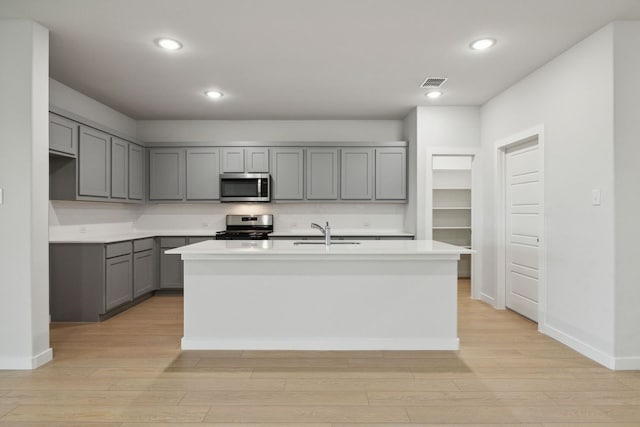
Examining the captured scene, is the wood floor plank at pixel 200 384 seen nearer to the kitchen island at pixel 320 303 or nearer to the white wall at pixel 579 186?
the kitchen island at pixel 320 303

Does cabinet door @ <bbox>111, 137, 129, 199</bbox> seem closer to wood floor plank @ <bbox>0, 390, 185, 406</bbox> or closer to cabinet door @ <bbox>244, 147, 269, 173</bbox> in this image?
cabinet door @ <bbox>244, 147, 269, 173</bbox>

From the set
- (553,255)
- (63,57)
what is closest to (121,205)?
(63,57)

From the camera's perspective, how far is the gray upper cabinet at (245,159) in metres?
5.72

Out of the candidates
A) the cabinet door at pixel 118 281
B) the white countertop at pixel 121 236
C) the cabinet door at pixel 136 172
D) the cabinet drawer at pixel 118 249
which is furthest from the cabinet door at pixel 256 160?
the cabinet door at pixel 118 281

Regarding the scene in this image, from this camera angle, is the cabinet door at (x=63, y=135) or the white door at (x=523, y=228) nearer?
the cabinet door at (x=63, y=135)

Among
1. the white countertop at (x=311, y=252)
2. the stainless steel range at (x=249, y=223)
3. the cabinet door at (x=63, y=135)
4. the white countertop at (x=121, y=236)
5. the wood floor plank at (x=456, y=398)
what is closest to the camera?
the wood floor plank at (x=456, y=398)

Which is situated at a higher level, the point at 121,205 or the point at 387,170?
the point at 387,170

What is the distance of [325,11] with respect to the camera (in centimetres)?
280

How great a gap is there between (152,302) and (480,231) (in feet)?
14.6

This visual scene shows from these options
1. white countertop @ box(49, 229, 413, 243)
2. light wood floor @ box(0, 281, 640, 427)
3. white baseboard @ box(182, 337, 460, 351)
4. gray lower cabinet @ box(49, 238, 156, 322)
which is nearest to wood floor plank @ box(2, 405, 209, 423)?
light wood floor @ box(0, 281, 640, 427)

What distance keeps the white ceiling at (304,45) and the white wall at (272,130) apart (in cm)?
94

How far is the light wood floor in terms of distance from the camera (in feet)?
7.29

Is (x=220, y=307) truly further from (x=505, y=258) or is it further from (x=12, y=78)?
(x=505, y=258)

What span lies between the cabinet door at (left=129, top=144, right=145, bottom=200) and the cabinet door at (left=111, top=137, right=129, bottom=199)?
106mm
